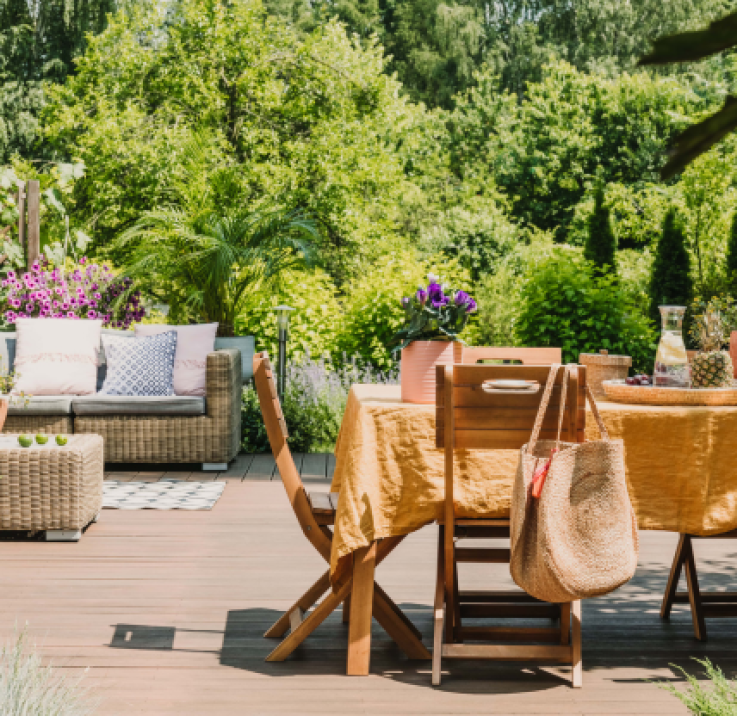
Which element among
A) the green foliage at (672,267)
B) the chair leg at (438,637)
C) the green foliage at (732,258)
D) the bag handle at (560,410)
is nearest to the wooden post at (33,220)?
the chair leg at (438,637)

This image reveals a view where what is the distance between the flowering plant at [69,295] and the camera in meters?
6.95

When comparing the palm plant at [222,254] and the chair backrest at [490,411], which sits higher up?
the palm plant at [222,254]

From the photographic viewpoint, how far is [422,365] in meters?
2.65

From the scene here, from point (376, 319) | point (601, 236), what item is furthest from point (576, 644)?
point (601, 236)

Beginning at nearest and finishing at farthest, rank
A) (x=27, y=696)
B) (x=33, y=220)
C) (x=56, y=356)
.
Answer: (x=27, y=696), (x=56, y=356), (x=33, y=220)

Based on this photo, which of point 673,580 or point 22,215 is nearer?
point 673,580

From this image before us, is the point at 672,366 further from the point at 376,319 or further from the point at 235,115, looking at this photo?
the point at 235,115

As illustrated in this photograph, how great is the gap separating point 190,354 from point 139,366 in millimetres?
340

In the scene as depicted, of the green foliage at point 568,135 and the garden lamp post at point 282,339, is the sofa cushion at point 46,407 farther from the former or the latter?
the green foliage at point 568,135

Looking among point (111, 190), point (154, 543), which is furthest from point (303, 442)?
point (111, 190)

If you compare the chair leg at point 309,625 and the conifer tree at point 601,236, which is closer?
the chair leg at point 309,625

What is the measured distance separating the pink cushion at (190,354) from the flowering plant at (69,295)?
46.9 inches

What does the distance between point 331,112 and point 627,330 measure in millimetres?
5914

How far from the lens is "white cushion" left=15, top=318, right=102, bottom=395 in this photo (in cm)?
576
